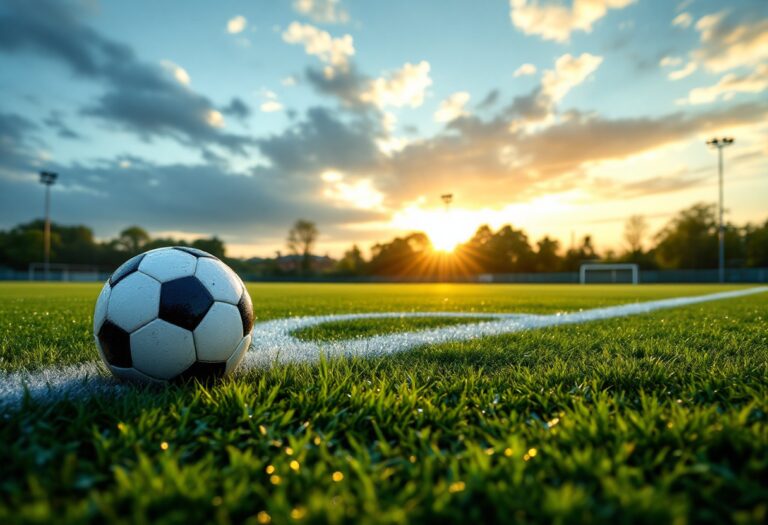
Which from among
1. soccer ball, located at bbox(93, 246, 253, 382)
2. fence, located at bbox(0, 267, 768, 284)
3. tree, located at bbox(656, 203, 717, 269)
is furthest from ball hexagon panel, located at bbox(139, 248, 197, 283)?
tree, located at bbox(656, 203, 717, 269)

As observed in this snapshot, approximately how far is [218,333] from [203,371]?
0.22m

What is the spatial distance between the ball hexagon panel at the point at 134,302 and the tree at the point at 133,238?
293ft

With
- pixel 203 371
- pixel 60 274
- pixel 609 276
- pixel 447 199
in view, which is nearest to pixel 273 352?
pixel 203 371

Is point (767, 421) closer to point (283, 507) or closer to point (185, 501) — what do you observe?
point (283, 507)

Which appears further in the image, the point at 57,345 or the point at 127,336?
the point at 57,345

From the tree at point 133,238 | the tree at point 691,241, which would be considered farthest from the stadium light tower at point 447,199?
the tree at point 133,238

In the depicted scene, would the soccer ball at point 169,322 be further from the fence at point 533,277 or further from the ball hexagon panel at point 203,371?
the fence at point 533,277

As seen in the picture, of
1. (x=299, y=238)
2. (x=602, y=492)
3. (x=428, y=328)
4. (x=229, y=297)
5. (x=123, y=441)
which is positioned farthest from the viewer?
(x=299, y=238)

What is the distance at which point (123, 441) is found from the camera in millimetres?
1517

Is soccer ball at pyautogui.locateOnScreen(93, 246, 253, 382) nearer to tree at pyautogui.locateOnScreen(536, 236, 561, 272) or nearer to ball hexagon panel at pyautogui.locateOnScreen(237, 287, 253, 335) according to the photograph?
ball hexagon panel at pyautogui.locateOnScreen(237, 287, 253, 335)

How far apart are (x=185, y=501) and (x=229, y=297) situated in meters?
1.49

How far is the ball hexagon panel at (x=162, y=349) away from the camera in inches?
88.6

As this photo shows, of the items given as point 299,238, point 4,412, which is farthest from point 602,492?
point 299,238

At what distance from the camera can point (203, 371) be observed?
2.36 m
